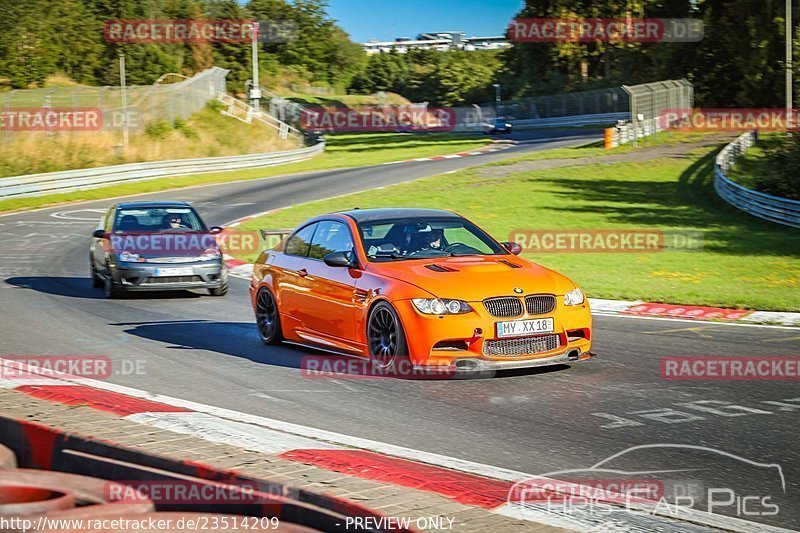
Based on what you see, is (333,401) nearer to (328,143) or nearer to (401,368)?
(401,368)

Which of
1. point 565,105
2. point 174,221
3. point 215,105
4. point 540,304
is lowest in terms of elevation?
point 540,304

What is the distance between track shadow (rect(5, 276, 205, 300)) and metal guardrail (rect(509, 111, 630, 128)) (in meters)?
61.5

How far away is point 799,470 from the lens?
6227mm

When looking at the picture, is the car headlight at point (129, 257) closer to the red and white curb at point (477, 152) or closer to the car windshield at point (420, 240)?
the car windshield at point (420, 240)

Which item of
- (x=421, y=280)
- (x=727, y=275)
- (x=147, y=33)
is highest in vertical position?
(x=147, y=33)

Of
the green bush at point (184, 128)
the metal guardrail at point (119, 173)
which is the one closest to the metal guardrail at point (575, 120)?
the metal guardrail at point (119, 173)

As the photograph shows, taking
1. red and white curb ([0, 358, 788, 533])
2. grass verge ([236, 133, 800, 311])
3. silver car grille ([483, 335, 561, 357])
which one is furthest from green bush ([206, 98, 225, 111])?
silver car grille ([483, 335, 561, 357])

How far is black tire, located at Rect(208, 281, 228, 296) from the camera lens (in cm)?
1683

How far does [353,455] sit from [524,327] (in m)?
3.14

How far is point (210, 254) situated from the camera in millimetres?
16719

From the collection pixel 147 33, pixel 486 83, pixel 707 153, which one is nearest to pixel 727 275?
pixel 707 153

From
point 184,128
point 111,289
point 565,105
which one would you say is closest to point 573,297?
point 111,289

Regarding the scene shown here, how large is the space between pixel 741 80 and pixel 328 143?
25.8 m

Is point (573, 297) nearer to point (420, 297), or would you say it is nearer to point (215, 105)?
point (420, 297)
